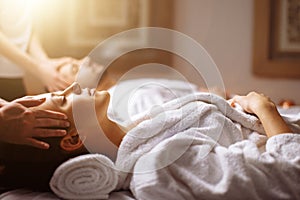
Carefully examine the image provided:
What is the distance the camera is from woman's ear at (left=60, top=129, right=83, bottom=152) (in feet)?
3.35

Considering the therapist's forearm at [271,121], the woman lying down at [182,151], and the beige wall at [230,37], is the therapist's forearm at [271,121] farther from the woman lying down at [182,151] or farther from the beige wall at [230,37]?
the beige wall at [230,37]

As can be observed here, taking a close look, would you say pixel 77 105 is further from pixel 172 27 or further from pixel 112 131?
pixel 172 27

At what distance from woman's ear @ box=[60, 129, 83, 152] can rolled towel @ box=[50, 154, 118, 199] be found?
6 centimetres

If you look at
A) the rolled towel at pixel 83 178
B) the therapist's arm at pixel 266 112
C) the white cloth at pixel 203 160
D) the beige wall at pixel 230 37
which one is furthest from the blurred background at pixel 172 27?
the rolled towel at pixel 83 178

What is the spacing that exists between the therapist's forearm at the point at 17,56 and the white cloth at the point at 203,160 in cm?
124

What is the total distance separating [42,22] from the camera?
2.28 m

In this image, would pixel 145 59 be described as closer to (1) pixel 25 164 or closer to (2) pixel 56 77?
(2) pixel 56 77

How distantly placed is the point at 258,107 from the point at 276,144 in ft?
0.52

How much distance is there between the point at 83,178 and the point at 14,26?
142 centimetres

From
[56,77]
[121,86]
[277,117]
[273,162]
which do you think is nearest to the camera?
[273,162]

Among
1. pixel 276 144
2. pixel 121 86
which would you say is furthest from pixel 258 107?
pixel 121 86

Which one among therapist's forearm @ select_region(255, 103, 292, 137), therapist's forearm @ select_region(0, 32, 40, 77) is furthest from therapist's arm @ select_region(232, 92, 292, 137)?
therapist's forearm @ select_region(0, 32, 40, 77)

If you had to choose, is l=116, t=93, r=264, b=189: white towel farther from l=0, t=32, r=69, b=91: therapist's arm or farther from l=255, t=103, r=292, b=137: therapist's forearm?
l=0, t=32, r=69, b=91: therapist's arm

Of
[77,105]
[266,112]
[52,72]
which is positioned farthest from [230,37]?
[77,105]
